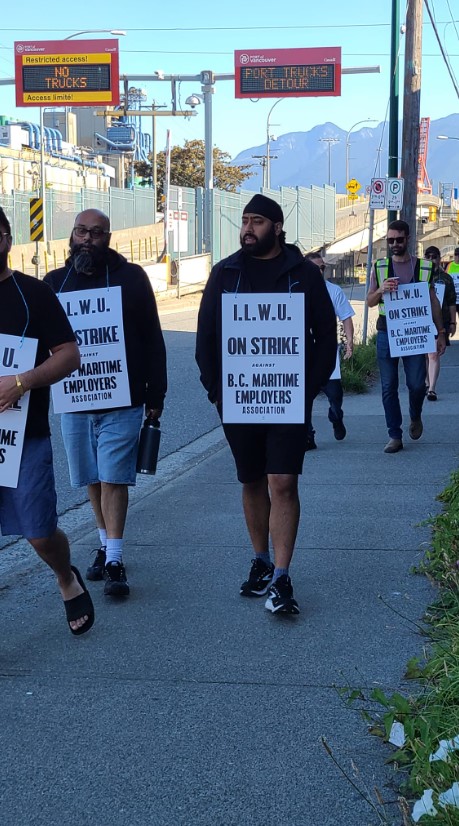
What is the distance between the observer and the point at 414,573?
6113 mm

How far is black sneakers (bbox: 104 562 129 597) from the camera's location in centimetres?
574

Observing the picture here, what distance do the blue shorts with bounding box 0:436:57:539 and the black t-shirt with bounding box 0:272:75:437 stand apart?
83mm

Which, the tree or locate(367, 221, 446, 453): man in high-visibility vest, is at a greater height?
the tree

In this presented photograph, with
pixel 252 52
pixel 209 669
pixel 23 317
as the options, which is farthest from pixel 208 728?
pixel 252 52

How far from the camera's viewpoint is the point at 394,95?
21250 millimetres

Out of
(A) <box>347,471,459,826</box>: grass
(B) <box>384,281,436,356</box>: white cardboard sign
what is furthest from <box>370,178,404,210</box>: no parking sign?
(A) <box>347,471,459,826</box>: grass

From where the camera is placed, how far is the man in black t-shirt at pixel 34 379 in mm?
4645

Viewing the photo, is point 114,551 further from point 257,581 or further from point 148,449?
point 257,581

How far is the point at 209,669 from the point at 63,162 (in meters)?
68.1

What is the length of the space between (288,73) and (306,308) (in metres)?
36.3

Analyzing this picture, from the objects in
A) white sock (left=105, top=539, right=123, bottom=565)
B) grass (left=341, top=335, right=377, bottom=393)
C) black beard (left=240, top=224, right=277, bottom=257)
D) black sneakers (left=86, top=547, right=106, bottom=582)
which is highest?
black beard (left=240, top=224, right=277, bottom=257)

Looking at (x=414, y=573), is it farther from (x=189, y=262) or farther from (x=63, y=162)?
(x=63, y=162)

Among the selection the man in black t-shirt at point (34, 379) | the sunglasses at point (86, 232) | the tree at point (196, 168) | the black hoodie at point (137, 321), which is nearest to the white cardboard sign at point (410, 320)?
the black hoodie at point (137, 321)

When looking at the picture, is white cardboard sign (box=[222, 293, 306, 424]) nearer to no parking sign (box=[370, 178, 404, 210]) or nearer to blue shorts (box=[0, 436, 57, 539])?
blue shorts (box=[0, 436, 57, 539])
